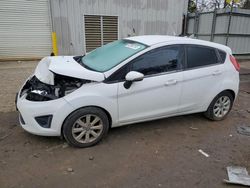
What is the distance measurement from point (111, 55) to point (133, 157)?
5.62 ft

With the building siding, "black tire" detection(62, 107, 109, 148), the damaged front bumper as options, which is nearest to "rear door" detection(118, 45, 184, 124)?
"black tire" detection(62, 107, 109, 148)

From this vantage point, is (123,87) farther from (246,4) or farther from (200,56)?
(246,4)

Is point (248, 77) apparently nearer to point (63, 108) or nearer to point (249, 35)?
point (249, 35)

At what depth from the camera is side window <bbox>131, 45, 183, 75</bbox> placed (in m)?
3.40

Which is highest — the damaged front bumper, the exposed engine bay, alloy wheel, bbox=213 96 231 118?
the exposed engine bay

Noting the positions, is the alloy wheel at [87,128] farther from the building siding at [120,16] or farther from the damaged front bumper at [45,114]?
the building siding at [120,16]

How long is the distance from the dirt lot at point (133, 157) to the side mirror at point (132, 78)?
964 mm

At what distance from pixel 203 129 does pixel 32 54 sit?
9151 mm

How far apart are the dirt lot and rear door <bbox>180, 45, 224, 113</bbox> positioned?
1.60ft

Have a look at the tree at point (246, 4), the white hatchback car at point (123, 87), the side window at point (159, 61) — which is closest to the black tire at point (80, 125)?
the white hatchback car at point (123, 87)

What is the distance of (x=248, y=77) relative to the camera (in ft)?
27.4

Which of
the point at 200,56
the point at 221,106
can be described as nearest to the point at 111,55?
the point at 200,56

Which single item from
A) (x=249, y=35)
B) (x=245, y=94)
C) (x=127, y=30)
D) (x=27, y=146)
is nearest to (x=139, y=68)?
(x=27, y=146)

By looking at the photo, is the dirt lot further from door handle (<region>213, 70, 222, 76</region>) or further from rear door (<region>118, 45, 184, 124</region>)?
door handle (<region>213, 70, 222, 76</region>)
